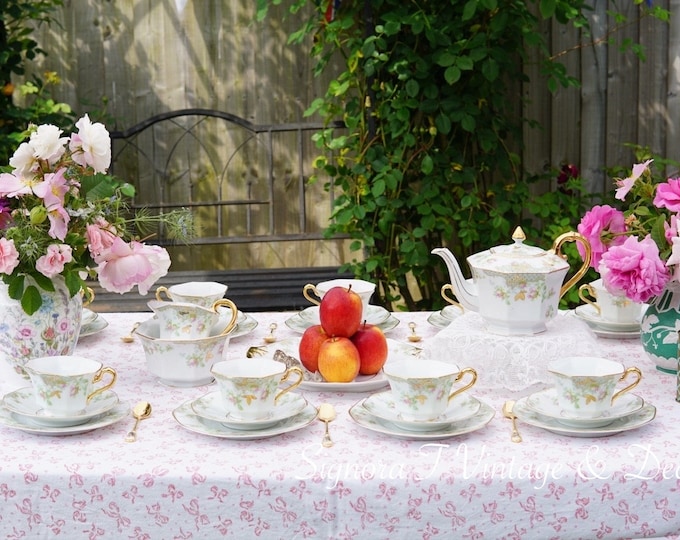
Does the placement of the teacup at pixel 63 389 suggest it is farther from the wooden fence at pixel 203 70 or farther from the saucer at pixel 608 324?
the wooden fence at pixel 203 70

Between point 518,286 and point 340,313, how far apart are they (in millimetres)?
309

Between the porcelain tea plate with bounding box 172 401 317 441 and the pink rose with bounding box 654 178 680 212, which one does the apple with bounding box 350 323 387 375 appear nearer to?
the porcelain tea plate with bounding box 172 401 317 441

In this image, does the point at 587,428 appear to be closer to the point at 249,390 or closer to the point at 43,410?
the point at 249,390

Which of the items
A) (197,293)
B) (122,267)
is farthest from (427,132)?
(122,267)

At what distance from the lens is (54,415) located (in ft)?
4.87

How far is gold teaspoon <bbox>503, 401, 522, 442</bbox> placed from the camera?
56.6 inches

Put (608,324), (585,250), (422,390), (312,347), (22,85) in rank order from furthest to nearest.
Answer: (22,85) → (608,324) → (585,250) → (312,347) → (422,390)

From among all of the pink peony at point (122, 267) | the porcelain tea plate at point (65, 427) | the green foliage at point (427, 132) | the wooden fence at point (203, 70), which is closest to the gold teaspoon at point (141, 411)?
the porcelain tea plate at point (65, 427)

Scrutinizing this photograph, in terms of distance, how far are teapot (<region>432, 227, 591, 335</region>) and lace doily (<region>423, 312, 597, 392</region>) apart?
25mm

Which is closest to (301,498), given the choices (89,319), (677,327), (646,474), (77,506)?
(77,506)

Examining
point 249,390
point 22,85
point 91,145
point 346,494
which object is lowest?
point 346,494

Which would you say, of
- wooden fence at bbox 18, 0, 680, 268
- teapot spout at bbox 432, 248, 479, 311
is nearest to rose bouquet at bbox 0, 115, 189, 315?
teapot spout at bbox 432, 248, 479, 311

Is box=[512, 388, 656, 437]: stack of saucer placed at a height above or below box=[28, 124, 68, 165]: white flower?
below

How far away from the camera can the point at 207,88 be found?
13.6 ft
